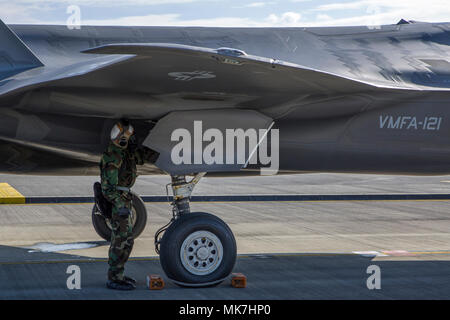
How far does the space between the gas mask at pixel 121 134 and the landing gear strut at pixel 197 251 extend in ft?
3.25

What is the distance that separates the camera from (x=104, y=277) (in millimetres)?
7750

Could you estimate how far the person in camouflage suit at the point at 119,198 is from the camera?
7.15 metres

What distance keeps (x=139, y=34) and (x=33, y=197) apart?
7360mm

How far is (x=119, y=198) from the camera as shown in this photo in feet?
23.6

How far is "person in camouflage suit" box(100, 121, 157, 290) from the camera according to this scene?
715 cm

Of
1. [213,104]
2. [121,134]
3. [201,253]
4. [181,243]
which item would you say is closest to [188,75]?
[213,104]

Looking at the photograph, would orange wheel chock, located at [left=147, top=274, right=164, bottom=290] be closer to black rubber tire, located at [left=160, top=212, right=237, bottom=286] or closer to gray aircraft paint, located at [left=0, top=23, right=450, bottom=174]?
black rubber tire, located at [left=160, top=212, right=237, bottom=286]

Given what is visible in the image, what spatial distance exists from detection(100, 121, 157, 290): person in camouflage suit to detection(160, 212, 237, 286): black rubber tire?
392 mm

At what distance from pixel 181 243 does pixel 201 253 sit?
0.24m

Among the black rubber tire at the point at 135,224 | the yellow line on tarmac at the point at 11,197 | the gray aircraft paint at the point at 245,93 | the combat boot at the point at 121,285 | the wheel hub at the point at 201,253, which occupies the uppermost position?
the gray aircraft paint at the point at 245,93

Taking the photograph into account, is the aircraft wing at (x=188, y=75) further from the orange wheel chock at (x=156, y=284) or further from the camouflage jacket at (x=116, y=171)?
the orange wheel chock at (x=156, y=284)

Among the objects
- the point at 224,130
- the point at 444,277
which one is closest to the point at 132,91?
the point at 224,130

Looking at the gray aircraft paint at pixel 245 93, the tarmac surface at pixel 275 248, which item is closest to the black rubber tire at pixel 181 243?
the tarmac surface at pixel 275 248
